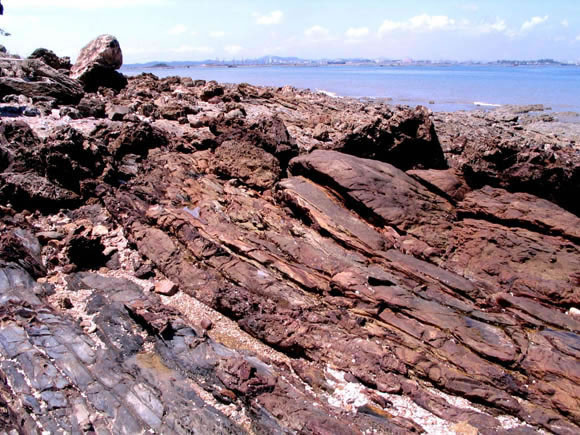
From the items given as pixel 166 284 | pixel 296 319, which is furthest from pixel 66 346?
pixel 296 319

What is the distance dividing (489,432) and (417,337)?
4.67 feet

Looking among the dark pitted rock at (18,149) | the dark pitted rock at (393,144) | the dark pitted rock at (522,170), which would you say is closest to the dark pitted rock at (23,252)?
the dark pitted rock at (18,149)

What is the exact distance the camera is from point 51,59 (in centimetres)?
2320

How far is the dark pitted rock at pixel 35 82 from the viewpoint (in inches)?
635

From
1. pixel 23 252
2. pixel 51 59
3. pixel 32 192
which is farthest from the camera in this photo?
pixel 51 59

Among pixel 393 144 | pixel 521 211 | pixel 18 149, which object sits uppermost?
pixel 393 144

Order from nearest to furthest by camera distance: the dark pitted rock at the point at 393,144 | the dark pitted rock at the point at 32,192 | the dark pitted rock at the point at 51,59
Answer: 1. the dark pitted rock at the point at 32,192
2. the dark pitted rock at the point at 393,144
3. the dark pitted rock at the point at 51,59

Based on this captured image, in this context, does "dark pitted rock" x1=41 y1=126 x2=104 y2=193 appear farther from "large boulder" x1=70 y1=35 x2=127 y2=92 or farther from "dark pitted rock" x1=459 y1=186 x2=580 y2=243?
"large boulder" x1=70 y1=35 x2=127 y2=92

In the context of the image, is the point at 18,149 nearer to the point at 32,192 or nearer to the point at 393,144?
the point at 32,192

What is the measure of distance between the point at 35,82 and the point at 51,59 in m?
7.95

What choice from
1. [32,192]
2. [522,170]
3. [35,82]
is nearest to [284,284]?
[522,170]

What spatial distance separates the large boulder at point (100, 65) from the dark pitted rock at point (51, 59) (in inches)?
77.6

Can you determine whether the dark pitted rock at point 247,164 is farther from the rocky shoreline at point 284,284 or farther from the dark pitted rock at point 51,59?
the dark pitted rock at point 51,59

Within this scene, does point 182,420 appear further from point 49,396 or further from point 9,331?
point 9,331
